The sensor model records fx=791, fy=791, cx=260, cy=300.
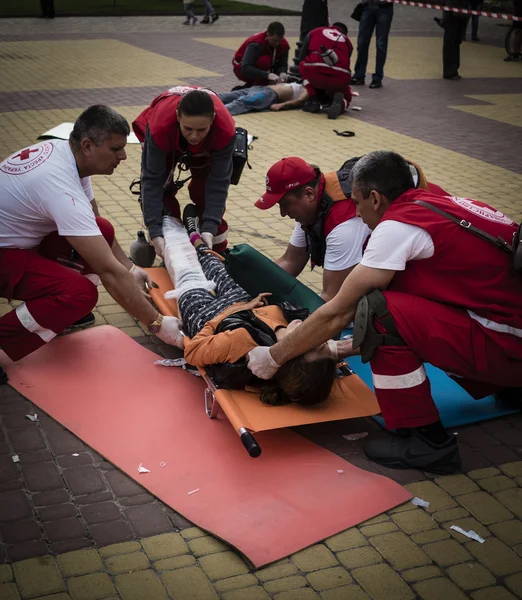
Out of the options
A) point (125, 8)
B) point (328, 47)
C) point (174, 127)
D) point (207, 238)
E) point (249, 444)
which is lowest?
point (125, 8)

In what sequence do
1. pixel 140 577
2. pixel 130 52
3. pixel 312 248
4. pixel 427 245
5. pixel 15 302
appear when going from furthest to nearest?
pixel 130 52 < pixel 15 302 < pixel 312 248 < pixel 427 245 < pixel 140 577

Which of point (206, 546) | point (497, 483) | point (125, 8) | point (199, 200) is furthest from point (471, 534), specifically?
point (125, 8)

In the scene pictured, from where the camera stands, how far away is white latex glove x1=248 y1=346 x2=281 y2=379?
357 centimetres

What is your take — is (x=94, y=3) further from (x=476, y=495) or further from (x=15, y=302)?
(x=476, y=495)

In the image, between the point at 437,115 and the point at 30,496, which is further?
the point at 437,115

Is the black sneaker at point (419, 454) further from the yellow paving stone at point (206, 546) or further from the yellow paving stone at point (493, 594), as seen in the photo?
the yellow paving stone at point (206, 546)

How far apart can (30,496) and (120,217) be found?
3550 mm

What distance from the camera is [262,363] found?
3592 millimetres

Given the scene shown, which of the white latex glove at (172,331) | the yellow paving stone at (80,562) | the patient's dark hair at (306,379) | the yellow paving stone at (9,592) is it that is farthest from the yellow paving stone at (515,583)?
the white latex glove at (172,331)

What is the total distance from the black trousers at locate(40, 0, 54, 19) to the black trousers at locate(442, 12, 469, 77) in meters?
9.71

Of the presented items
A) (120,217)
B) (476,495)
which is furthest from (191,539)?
(120,217)

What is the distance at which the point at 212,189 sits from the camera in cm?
523

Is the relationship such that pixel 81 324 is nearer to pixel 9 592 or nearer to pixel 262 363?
pixel 262 363

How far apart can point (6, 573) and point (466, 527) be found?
5.78 feet
